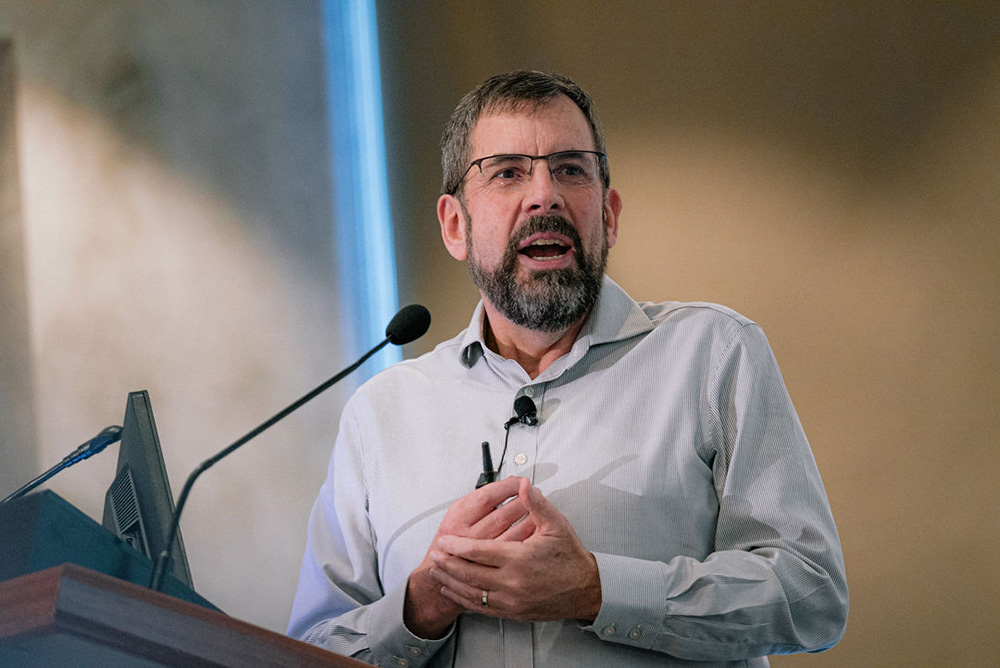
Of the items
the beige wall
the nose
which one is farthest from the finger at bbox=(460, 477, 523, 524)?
the beige wall

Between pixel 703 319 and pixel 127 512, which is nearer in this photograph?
pixel 127 512

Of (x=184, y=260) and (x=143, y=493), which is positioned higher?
(x=184, y=260)

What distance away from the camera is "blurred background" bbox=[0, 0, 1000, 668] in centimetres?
224

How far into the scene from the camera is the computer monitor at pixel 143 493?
1.19 metres

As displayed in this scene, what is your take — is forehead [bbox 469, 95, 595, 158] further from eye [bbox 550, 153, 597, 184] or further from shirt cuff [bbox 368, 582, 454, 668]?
shirt cuff [bbox 368, 582, 454, 668]

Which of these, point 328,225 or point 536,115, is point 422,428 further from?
point 328,225

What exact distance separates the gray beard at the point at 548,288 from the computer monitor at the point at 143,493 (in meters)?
0.63

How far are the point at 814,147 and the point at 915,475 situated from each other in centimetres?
90

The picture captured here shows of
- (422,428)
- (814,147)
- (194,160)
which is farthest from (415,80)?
(422,428)

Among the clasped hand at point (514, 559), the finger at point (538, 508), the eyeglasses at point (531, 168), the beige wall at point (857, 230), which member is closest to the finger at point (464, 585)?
the clasped hand at point (514, 559)

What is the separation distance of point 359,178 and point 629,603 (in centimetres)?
201

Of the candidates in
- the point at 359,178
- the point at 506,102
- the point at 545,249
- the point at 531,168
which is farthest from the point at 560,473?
the point at 359,178

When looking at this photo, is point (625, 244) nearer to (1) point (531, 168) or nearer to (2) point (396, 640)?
(1) point (531, 168)

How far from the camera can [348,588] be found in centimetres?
157
